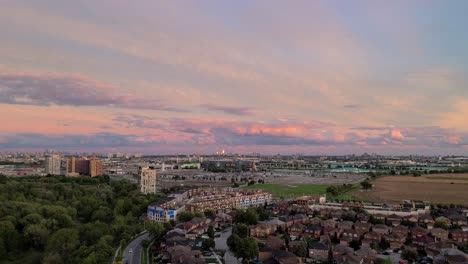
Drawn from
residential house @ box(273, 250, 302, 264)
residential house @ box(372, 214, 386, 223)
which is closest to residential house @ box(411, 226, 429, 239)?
residential house @ box(372, 214, 386, 223)

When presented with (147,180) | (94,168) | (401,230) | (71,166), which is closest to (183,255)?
(401,230)

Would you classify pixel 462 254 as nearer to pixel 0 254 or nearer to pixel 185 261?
pixel 185 261

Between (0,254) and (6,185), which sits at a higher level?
(6,185)

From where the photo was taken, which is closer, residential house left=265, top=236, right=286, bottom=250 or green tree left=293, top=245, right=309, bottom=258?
green tree left=293, top=245, right=309, bottom=258

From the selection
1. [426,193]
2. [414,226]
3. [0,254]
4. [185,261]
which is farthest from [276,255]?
[426,193]

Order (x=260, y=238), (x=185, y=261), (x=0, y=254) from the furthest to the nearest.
A: (x=260, y=238) < (x=0, y=254) < (x=185, y=261)

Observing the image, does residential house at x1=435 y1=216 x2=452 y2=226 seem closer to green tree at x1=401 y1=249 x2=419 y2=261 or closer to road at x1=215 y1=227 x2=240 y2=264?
green tree at x1=401 y1=249 x2=419 y2=261
